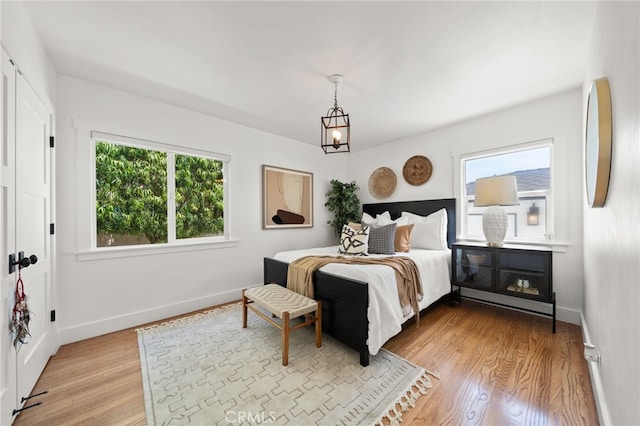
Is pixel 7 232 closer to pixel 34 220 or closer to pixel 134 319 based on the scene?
pixel 34 220

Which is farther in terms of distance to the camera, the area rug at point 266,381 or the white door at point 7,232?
the area rug at point 266,381

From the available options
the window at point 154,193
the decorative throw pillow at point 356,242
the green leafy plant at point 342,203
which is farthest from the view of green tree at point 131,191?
the green leafy plant at point 342,203

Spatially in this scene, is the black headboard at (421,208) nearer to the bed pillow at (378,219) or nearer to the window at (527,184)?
the bed pillow at (378,219)

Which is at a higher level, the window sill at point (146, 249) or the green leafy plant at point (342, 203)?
the green leafy plant at point (342, 203)

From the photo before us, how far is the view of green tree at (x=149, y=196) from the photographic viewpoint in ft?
8.57

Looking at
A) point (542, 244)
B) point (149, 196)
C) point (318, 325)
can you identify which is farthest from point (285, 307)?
point (542, 244)

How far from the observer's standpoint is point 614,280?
1.17 m

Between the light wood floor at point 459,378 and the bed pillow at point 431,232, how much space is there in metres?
1.08

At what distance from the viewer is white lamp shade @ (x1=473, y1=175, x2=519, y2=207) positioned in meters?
2.71

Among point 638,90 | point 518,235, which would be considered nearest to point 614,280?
point 638,90

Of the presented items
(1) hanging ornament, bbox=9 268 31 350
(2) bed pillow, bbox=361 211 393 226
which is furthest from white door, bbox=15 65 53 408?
(2) bed pillow, bbox=361 211 393 226

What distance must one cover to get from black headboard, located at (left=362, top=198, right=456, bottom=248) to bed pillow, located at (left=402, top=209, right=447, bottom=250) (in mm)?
114

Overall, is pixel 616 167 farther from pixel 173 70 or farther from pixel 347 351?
pixel 173 70

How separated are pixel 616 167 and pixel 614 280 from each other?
0.53 m
